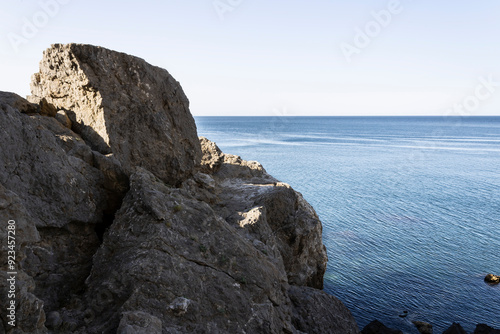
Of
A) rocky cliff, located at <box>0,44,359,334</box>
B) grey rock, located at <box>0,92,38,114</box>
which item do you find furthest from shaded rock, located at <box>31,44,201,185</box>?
grey rock, located at <box>0,92,38,114</box>

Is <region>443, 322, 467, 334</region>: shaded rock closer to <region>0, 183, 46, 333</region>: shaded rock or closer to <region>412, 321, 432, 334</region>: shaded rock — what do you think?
<region>412, 321, 432, 334</region>: shaded rock

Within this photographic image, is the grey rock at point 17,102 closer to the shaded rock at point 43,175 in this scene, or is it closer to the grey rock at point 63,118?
the grey rock at point 63,118

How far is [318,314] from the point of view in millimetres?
16734

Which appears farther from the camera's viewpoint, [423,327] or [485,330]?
[423,327]

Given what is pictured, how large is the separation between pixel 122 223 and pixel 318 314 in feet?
31.6

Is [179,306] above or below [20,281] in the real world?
below

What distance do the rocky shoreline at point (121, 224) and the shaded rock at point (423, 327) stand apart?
974cm

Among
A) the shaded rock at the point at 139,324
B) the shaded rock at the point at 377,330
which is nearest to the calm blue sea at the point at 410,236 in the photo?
the shaded rock at the point at 377,330

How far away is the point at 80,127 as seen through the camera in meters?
17.0

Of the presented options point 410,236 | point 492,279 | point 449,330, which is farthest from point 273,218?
point 410,236

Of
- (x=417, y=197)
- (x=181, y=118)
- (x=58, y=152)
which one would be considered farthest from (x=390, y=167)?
(x=58, y=152)

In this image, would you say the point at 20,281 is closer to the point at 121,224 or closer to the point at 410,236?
the point at 121,224

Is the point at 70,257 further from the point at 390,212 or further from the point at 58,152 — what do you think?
the point at 390,212

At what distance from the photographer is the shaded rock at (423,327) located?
24219 millimetres
